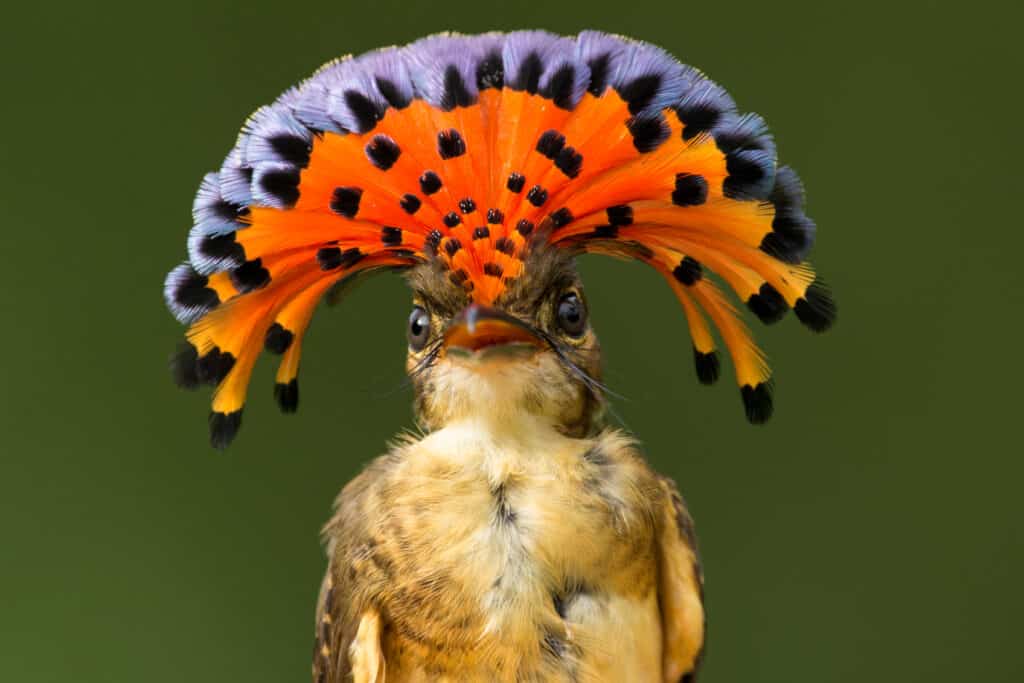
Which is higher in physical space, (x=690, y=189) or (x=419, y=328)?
(x=690, y=189)

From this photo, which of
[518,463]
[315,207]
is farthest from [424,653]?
[315,207]

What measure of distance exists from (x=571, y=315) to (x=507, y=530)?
0.24m

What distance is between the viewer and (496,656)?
123cm

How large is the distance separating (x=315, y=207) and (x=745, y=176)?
0.44 meters

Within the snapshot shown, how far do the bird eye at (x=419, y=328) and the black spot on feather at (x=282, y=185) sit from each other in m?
0.18

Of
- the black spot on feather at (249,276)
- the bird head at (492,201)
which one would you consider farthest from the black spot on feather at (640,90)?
the black spot on feather at (249,276)

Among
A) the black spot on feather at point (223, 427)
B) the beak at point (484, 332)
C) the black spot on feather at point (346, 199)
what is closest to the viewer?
the beak at point (484, 332)

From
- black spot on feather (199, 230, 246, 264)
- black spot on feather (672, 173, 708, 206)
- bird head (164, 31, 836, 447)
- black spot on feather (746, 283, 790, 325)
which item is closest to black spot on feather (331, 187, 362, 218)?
bird head (164, 31, 836, 447)

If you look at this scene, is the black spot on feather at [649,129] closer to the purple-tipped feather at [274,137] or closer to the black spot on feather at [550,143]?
the black spot on feather at [550,143]

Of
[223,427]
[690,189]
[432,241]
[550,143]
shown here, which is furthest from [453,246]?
[223,427]

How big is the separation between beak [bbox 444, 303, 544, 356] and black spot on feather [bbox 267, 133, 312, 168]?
225 millimetres

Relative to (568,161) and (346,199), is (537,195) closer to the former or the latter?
(568,161)

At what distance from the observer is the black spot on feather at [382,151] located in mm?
1201

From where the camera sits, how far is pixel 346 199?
1.24m
